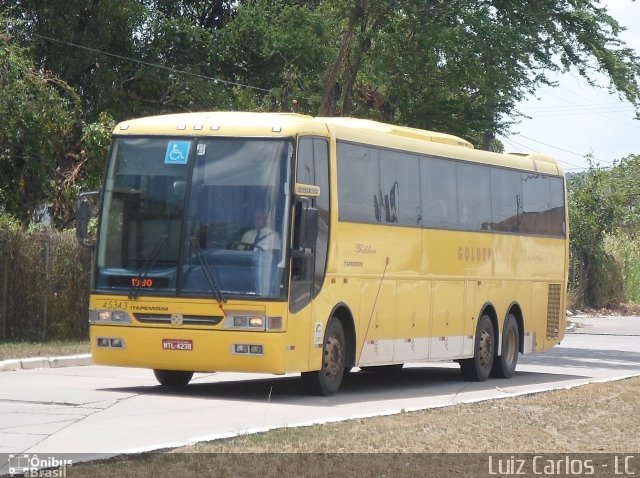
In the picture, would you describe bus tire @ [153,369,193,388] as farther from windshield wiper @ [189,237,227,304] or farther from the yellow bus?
windshield wiper @ [189,237,227,304]

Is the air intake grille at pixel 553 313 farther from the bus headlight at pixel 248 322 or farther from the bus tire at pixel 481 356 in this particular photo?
the bus headlight at pixel 248 322

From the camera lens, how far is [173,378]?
18.2 metres

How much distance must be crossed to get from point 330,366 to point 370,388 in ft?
7.81

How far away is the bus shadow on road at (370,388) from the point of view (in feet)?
55.3

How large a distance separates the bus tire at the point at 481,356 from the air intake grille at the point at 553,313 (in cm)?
263

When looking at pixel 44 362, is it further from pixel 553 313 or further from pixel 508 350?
pixel 553 313

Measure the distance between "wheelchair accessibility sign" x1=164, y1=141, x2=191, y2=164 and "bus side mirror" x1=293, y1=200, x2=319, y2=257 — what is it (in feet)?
4.97

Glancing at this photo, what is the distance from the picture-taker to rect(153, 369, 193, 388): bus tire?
18.0 metres

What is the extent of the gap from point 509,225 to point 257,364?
7893 millimetres

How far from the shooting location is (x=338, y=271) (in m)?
17.1

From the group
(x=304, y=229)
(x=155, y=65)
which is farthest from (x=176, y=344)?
(x=155, y=65)

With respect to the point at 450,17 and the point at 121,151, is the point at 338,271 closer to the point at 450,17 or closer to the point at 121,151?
the point at 121,151

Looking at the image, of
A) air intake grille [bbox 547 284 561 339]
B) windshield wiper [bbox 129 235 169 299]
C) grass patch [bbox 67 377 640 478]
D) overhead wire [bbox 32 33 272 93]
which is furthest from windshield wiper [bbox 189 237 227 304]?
overhead wire [bbox 32 33 272 93]

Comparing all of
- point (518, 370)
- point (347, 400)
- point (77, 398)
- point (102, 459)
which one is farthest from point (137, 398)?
point (518, 370)
